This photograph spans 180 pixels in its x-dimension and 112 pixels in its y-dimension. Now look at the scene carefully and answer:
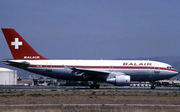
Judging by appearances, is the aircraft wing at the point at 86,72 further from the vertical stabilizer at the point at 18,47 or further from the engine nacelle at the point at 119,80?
the vertical stabilizer at the point at 18,47

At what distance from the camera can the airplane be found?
40844 mm

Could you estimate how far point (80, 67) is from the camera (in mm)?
41219

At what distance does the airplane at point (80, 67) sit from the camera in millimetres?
40844

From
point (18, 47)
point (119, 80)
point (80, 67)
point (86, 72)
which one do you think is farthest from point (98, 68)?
point (18, 47)

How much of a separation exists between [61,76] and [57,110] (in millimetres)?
23721

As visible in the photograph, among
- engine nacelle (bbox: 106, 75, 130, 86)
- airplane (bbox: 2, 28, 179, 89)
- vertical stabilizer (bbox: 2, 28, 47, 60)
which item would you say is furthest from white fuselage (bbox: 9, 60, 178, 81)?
engine nacelle (bbox: 106, 75, 130, 86)

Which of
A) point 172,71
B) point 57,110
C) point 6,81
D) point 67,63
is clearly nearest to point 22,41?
point 67,63

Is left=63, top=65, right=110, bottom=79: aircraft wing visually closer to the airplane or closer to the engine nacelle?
the airplane

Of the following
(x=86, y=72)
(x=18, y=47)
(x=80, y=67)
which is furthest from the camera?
(x=18, y=47)

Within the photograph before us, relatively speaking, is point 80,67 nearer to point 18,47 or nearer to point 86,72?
point 86,72

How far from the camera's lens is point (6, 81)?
8388 cm

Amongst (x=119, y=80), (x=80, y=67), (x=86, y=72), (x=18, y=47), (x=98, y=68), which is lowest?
(x=119, y=80)

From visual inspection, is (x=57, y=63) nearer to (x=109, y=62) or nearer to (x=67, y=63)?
(x=67, y=63)

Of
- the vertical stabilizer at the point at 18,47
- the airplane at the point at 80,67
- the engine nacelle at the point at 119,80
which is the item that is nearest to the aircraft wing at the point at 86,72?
the airplane at the point at 80,67
